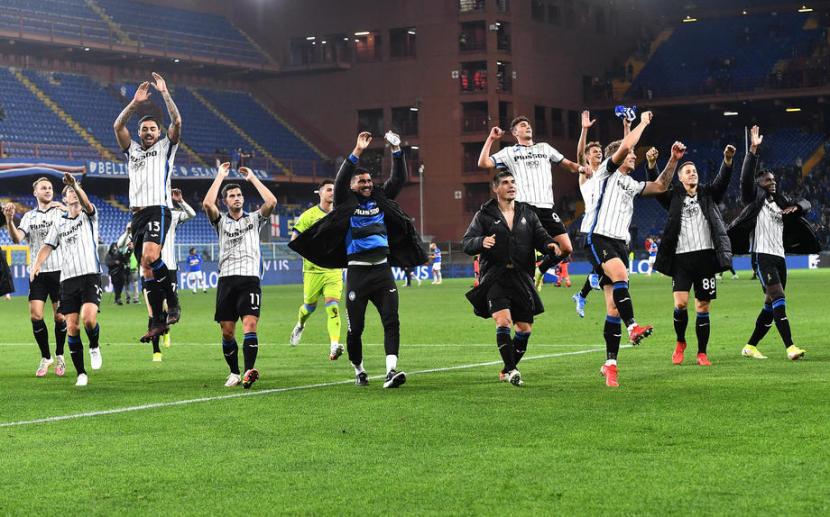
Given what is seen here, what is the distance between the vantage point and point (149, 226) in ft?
51.0

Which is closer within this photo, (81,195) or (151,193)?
(151,193)

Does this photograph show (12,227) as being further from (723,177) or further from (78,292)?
(723,177)

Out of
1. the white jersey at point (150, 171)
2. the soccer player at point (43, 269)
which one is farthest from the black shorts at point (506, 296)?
the soccer player at point (43, 269)

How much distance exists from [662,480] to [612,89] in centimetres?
7584

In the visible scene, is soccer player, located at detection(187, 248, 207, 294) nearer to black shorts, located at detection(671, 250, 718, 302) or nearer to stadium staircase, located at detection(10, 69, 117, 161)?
stadium staircase, located at detection(10, 69, 117, 161)

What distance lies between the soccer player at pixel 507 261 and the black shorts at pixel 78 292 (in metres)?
4.78

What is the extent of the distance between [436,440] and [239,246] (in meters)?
5.40

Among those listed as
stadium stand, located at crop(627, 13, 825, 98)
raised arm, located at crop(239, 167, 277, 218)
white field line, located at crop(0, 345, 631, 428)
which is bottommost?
white field line, located at crop(0, 345, 631, 428)

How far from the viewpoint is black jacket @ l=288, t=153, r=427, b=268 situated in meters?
14.1

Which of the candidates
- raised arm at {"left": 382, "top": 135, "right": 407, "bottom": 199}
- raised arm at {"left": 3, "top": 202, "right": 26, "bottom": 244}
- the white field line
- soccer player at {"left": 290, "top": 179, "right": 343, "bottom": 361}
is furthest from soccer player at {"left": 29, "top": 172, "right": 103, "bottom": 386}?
raised arm at {"left": 382, "top": 135, "right": 407, "bottom": 199}

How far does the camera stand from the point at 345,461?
29.4 feet

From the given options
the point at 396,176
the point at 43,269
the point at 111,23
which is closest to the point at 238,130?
the point at 111,23

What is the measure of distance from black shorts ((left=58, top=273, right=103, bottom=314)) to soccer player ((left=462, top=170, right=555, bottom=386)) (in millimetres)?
4782

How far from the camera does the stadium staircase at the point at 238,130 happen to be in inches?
2886
